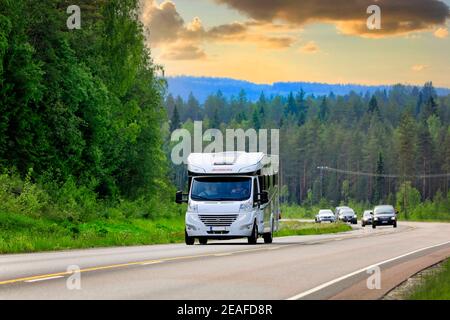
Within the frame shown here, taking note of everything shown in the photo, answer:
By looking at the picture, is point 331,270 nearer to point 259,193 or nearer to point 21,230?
point 259,193

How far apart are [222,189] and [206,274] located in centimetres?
1454

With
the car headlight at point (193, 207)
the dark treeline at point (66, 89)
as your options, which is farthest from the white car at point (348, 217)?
the car headlight at point (193, 207)

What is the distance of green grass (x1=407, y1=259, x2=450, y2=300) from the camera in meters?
13.4

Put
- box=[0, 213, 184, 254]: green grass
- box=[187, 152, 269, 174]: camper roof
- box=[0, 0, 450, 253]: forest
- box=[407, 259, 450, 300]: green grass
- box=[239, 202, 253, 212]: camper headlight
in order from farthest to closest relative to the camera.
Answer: box=[0, 0, 450, 253]: forest < box=[187, 152, 269, 174]: camper roof < box=[239, 202, 253, 212]: camper headlight < box=[0, 213, 184, 254]: green grass < box=[407, 259, 450, 300]: green grass

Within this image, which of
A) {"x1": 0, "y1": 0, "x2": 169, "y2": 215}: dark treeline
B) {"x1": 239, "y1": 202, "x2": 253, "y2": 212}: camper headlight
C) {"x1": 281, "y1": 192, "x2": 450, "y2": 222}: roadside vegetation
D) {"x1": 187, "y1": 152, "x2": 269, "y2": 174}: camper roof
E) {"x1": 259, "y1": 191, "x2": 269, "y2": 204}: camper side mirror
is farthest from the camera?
{"x1": 281, "y1": 192, "x2": 450, "y2": 222}: roadside vegetation

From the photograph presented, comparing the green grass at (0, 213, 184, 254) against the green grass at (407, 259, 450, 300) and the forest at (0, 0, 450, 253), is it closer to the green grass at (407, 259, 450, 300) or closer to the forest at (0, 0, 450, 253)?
the forest at (0, 0, 450, 253)

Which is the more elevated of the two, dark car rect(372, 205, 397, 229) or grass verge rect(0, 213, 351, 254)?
grass verge rect(0, 213, 351, 254)

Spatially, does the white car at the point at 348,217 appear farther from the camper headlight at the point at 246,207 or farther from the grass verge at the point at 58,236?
the camper headlight at the point at 246,207

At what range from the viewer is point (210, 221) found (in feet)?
104

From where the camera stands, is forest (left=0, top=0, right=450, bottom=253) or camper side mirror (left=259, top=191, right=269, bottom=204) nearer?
camper side mirror (left=259, top=191, right=269, bottom=204)

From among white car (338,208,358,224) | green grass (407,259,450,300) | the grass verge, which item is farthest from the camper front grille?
white car (338,208,358,224)

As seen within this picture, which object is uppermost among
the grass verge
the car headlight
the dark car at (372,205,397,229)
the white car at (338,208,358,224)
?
the car headlight

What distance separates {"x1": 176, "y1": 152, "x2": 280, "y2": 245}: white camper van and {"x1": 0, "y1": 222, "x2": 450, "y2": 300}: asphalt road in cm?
558

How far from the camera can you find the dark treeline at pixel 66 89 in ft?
134
